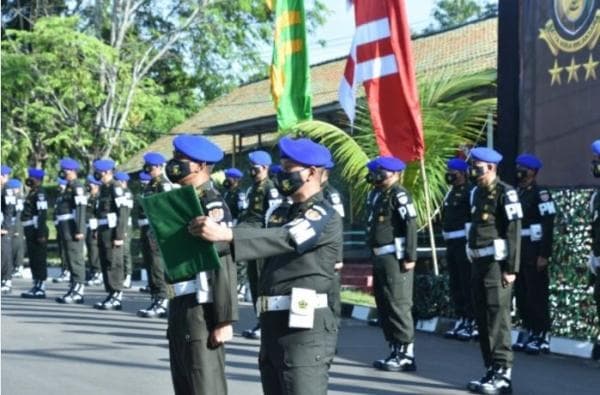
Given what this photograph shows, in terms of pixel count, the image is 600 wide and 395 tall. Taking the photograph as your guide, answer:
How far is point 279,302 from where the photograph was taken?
7.09 meters

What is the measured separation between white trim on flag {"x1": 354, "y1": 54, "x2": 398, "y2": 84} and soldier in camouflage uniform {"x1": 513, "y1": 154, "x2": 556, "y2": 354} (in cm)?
233

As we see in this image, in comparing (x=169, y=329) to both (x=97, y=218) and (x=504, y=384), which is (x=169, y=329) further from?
(x=97, y=218)

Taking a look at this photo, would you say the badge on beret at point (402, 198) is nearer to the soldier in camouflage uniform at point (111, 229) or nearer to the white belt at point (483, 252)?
the white belt at point (483, 252)

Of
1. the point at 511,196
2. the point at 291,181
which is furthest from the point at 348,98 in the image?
the point at 291,181

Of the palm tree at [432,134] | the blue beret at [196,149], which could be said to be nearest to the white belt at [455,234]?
the palm tree at [432,134]

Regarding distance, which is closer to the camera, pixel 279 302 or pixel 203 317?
pixel 279 302

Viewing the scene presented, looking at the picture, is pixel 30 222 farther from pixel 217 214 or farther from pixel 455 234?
pixel 217 214

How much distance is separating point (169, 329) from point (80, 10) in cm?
3757

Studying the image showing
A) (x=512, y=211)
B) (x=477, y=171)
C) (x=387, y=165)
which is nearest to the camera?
(x=512, y=211)

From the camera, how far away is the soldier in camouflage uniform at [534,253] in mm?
13758

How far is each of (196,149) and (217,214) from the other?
40 centimetres

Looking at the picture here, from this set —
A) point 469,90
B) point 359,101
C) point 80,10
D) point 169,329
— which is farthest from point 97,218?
point 80,10

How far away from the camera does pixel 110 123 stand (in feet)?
119

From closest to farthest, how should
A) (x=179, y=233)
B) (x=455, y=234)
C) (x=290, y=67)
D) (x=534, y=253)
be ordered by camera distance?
(x=179, y=233) < (x=534, y=253) < (x=455, y=234) < (x=290, y=67)
